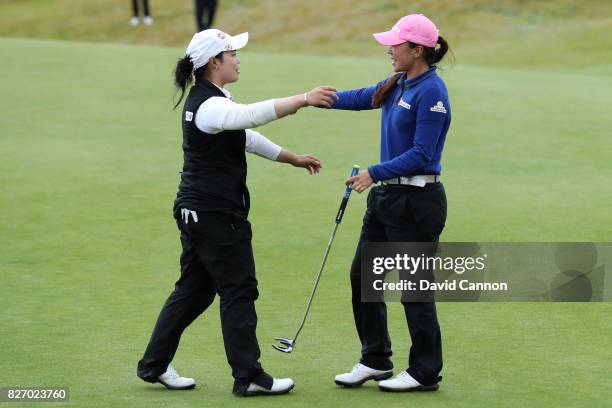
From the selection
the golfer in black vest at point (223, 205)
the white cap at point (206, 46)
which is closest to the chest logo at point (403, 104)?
the golfer in black vest at point (223, 205)

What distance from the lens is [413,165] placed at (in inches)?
262

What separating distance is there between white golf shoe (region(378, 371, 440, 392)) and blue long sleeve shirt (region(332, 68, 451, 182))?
114cm

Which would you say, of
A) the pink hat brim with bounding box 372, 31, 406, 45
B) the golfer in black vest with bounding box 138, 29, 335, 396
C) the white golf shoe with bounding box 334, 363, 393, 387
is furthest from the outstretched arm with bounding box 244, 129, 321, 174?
the white golf shoe with bounding box 334, 363, 393, 387

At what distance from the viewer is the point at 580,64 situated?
2456 centimetres

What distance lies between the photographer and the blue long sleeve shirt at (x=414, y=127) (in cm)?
667

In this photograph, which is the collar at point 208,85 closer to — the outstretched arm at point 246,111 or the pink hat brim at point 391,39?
the outstretched arm at point 246,111

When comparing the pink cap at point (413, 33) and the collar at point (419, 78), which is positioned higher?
the pink cap at point (413, 33)

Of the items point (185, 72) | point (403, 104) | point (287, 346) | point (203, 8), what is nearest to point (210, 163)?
point (185, 72)

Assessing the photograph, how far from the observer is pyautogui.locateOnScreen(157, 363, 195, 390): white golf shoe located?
699 cm

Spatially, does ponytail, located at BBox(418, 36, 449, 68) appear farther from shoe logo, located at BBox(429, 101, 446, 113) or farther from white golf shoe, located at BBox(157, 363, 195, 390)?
white golf shoe, located at BBox(157, 363, 195, 390)

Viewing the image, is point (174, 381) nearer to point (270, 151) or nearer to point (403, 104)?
point (270, 151)

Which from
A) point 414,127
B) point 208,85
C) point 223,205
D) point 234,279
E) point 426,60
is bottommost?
point 234,279

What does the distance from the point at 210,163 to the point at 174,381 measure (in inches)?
50.5

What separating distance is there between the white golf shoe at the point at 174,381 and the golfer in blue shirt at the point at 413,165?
2.79 ft
